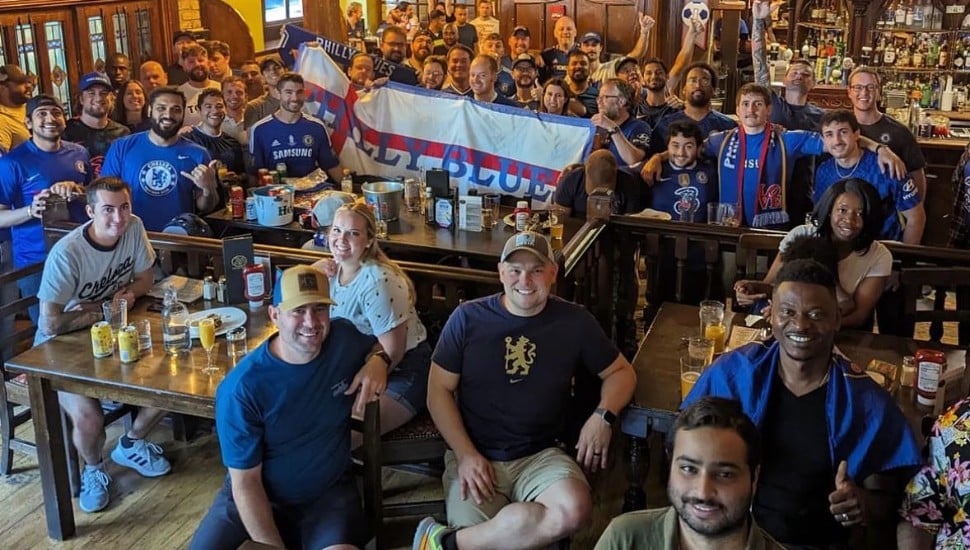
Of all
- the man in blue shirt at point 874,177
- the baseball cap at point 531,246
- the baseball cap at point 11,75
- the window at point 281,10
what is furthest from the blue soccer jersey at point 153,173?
the window at point 281,10

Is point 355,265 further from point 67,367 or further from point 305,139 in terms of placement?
point 305,139

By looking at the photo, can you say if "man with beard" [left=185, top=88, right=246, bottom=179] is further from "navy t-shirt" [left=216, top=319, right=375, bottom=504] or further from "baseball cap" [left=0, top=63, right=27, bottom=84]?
"navy t-shirt" [left=216, top=319, right=375, bottom=504]

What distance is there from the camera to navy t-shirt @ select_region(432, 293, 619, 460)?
320cm

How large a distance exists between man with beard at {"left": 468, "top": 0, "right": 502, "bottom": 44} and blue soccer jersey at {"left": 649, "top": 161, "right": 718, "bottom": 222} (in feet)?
23.3

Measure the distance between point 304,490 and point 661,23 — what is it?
909 centimetres

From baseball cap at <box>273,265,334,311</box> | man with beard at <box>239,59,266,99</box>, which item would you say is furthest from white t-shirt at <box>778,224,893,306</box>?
man with beard at <box>239,59,266,99</box>

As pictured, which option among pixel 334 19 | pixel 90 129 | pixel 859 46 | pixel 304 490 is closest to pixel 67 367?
pixel 304 490

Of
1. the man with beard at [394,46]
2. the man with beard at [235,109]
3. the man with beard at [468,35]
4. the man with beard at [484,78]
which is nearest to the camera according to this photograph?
the man with beard at [235,109]

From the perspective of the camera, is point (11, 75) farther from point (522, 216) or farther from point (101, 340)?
point (522, 216)

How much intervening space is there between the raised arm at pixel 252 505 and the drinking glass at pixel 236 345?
677 millimetres

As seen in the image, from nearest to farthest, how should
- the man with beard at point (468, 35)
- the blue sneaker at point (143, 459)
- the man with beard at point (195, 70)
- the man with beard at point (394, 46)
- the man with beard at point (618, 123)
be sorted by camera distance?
1. the blue sneaker at point (143, 459)
2. the man with beard at point (618, 123)
3. the man with beard at point (195, 70)
4. the man with beard at point (394, 46)
5. the man with beard at point (468, 35)

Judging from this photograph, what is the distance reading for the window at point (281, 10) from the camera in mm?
11312

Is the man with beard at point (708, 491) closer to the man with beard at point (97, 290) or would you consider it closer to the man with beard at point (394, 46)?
the man with beard at point (97, 290)

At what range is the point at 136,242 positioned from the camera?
4.08 meters
